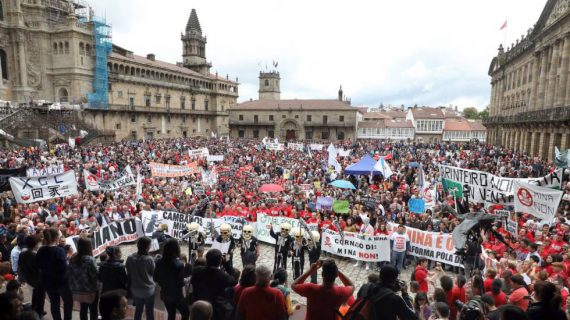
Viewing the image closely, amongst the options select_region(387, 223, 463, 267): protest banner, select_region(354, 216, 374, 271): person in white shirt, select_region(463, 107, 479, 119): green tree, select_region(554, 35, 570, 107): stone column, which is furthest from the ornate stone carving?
select_region(463, 107, 479, 119): green tree

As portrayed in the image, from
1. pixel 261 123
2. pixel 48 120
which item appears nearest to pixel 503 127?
pixel 261 123

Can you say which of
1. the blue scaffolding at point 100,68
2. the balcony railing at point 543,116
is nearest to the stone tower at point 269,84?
the blue scaffolding at point 100,68

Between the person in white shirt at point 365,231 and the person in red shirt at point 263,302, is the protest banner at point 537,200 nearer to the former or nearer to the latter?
the person in white shirt at point 365,231

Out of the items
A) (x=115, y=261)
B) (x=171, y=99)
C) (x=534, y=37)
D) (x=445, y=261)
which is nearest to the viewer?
(x=115, y=261)

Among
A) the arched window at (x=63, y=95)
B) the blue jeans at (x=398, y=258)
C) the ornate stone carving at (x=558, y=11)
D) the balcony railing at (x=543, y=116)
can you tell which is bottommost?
the blue jeans at (x=398, y=258)

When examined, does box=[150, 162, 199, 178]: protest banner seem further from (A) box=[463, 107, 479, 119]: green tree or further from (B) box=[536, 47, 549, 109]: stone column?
(A) box=[463, 107, 479, 119]: green tree

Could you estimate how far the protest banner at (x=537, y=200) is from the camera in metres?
8.99

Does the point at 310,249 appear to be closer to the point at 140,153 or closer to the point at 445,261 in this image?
the point at 445,261

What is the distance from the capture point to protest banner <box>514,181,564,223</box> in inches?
354

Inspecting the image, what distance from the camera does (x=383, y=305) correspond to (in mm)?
4125

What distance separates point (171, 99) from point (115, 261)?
68023mm

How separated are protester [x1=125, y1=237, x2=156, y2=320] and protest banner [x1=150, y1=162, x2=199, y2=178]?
1393cm

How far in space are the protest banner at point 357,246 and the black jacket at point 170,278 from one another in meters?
6.49

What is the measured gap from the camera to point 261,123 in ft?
251
